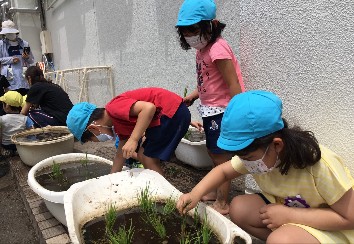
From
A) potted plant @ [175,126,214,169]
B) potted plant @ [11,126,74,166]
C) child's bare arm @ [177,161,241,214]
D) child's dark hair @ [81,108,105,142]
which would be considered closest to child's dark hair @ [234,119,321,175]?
child's bare arm @ [177,161,241,214]

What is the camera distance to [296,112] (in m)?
1.98

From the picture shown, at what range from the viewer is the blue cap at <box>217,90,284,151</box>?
1.27m

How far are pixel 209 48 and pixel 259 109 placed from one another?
102 centimetres

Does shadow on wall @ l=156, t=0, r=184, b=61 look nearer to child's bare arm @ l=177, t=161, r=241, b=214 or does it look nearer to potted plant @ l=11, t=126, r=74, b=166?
potted plant @ l=11, t=126, r=74, b=166

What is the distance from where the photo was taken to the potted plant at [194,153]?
301 centimetres

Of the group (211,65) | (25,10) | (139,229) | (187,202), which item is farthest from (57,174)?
(25,10)

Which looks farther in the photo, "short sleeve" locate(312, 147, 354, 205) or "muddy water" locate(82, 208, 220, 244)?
"muddy water" locate(82, 208, 220, 244)

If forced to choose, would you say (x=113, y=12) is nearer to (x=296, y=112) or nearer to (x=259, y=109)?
(x=296, y=112)

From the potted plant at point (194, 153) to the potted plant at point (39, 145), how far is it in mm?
1340

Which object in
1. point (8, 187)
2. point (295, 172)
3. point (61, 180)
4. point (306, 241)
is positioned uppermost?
point (295, 172)

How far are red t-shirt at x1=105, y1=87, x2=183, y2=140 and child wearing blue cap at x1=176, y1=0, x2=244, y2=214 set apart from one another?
25 centimetres

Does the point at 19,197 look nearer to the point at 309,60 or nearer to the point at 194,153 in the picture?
the point at 194,153

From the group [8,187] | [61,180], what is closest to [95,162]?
[61,180]

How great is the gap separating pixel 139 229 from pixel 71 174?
128 cm
